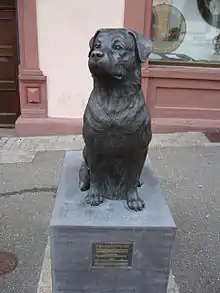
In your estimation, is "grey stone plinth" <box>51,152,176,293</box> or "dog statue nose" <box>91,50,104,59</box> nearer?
"dog statue nose" <box>91,50,104,59</box>

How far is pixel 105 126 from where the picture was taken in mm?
2035

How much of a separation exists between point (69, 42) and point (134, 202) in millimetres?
3463

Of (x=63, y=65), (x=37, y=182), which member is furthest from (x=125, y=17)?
(x=37, y=182)

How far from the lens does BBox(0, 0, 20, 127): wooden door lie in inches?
218

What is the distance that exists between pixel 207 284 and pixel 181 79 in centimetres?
347

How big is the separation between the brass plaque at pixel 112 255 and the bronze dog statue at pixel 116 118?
0.25 metres

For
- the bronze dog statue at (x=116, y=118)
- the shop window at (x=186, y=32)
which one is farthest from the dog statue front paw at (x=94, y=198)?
the shop window at (x=186, y=32)

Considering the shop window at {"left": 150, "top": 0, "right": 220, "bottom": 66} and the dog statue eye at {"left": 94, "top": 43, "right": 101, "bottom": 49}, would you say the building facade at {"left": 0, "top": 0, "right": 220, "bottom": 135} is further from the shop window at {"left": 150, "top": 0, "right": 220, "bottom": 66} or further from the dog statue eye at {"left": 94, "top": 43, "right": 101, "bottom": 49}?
the dog statue eye at {"left": 94, "top": 43, "right": 101, "bottom": 49}

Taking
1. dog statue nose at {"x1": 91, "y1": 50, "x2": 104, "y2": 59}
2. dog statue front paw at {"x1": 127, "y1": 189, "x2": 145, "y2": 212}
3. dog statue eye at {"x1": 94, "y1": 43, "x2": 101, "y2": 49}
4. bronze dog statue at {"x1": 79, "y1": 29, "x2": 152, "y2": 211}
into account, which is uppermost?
dog statue eye at {"x1": 94, "y1": 43, "x2": 101, "y2": 49}

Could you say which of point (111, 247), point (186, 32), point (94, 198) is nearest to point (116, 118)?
point (94, 198)

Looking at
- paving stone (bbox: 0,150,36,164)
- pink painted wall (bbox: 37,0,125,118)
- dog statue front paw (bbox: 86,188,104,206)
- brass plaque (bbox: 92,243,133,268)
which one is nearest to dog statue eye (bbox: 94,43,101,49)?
dog statue front paw (bbox: 86,188,104,206)

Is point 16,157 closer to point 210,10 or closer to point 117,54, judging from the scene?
point 117,54

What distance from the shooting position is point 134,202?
226cm

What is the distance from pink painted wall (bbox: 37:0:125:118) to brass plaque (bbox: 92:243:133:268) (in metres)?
3.53
